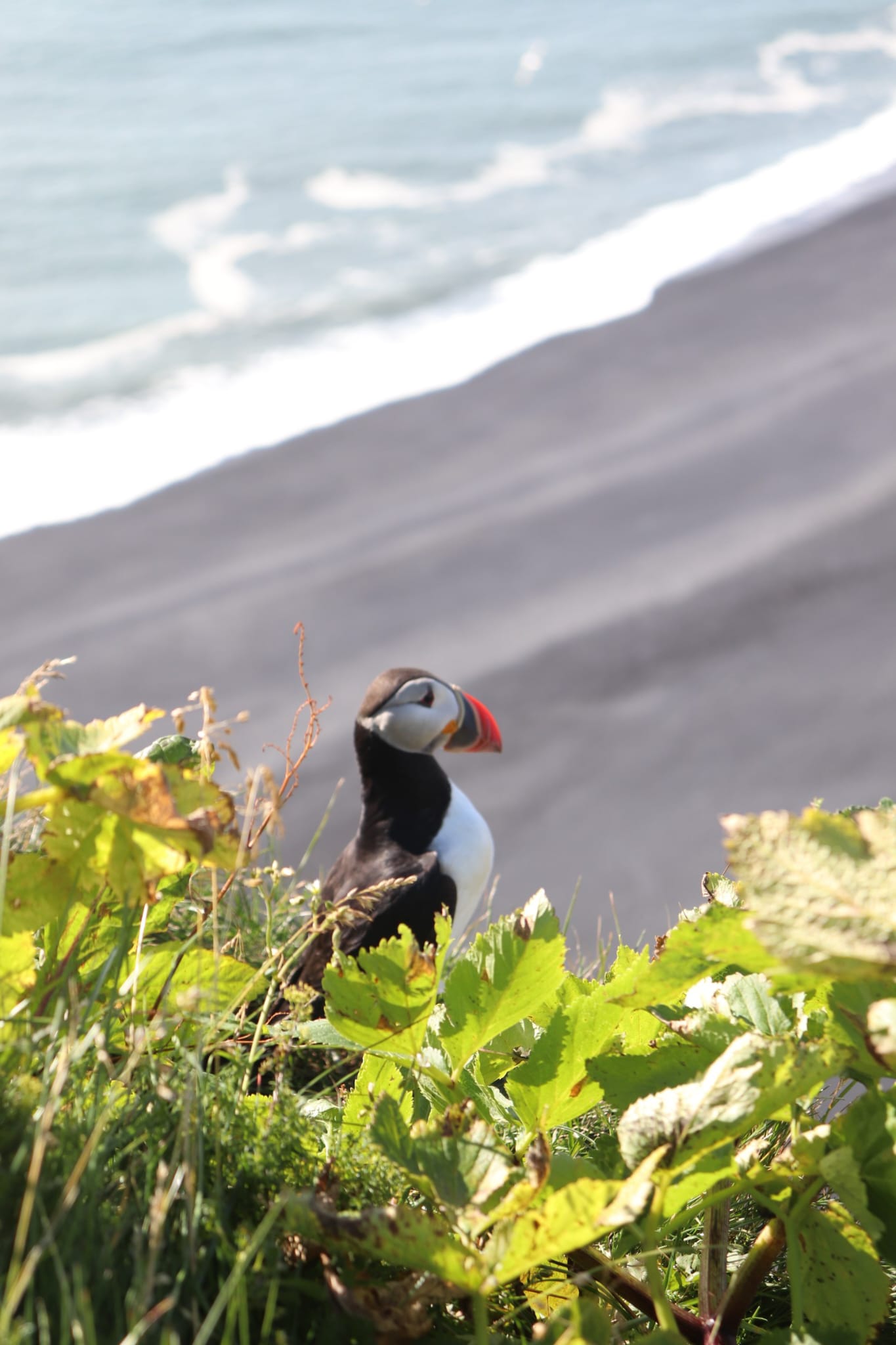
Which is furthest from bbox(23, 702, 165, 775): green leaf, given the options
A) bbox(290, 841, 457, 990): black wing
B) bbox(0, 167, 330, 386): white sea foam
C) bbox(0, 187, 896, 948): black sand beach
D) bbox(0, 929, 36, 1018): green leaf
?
bbox(0, 167, 330, 386): white sea foam

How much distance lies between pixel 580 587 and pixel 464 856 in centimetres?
213

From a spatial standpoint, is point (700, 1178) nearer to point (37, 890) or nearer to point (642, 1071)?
point (642, 1071)

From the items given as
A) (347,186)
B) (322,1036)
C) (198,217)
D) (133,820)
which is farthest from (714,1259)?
(347,186)

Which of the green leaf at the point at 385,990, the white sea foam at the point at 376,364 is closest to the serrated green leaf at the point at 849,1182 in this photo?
the green leaf at the point at 385,990

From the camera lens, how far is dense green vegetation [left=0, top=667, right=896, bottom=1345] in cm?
81

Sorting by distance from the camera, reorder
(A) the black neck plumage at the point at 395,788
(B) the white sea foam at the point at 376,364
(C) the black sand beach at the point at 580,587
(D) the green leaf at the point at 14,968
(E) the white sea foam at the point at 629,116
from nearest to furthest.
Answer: (D) the green leaf at the point at 14,968 → (A) the black neck plumage at the point at 395,788 → (C) the black sand beach at the point at 580,587 → (B) the white sea foam at the point at 376,364 → (E) the white sea foam at the point at 629,116

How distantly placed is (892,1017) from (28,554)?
5.14 metres

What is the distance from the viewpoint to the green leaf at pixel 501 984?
3.46 ft

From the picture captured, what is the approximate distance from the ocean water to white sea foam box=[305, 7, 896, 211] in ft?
0.11

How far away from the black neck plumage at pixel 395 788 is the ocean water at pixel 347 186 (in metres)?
3.13

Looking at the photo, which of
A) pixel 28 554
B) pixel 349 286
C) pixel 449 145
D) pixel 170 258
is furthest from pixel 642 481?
pixel 449 145

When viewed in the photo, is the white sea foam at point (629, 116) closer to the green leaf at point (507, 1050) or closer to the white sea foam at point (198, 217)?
the white sea foam at point (198, 217)

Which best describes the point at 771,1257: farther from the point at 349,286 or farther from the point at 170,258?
the point at 170,258

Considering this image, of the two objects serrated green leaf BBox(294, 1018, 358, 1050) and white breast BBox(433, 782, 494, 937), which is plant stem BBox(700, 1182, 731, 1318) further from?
white breast BBox(433, 782, 494, 937)
